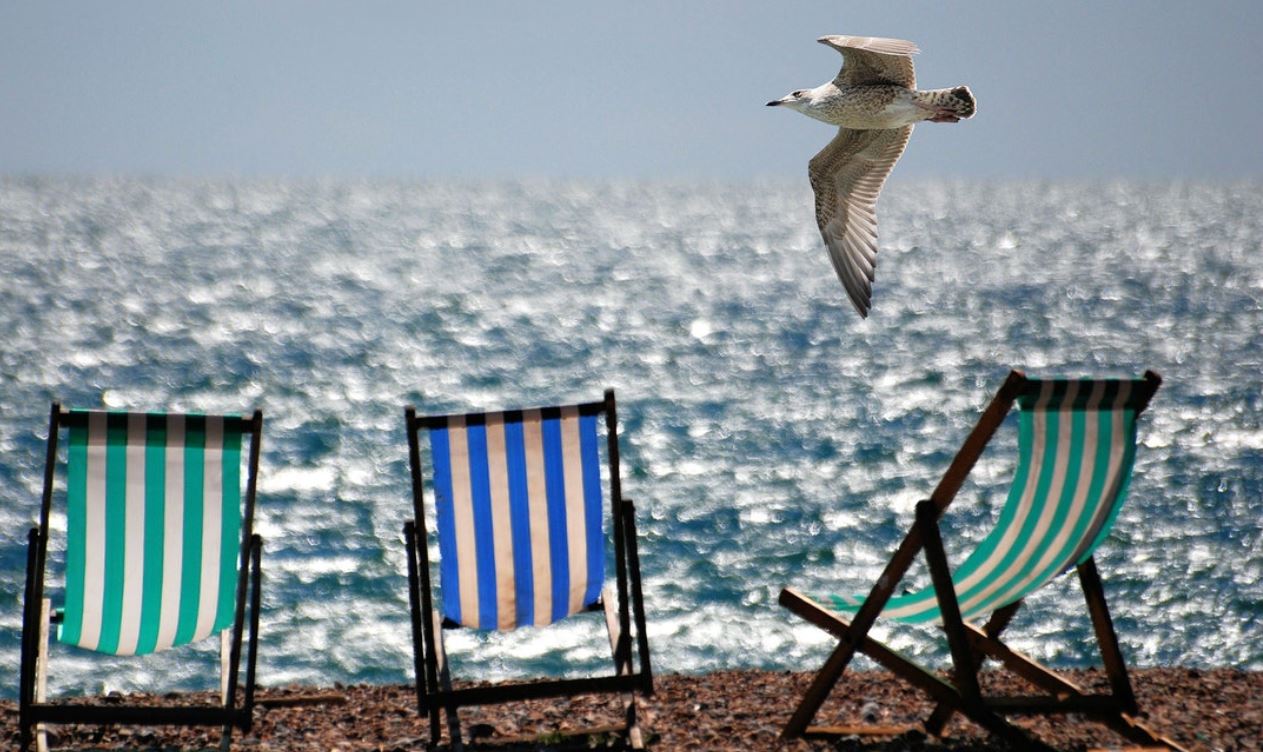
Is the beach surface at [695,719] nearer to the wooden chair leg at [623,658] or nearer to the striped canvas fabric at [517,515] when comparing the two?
the wooden chair leg at [623,658]

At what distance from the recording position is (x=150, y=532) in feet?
11.7

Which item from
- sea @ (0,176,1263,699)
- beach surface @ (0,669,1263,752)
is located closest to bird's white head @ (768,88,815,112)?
beach surface @ (0,669,1263,752)

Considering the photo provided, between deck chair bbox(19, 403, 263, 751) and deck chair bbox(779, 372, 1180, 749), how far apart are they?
5.10 feet

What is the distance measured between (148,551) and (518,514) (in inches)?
37.8

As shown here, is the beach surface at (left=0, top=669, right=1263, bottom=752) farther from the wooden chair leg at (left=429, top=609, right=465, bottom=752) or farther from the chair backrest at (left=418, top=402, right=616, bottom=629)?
the chair backrest at (left=418, top=402, right=616, bottom=629)

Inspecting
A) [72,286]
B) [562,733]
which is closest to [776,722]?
[562,733]

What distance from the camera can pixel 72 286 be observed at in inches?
1578

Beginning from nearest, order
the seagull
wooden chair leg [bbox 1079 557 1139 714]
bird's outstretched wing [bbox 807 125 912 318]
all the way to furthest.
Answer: wooden chair leg [bbox 1079 557 1139 714] < the seagull < bird's outstretched wing [bbox 807 125 912 318]

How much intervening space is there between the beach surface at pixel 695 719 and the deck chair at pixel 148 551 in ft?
1.50

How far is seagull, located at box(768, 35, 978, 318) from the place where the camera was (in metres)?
5.98

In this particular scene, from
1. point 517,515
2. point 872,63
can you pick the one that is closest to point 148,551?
point 517,515

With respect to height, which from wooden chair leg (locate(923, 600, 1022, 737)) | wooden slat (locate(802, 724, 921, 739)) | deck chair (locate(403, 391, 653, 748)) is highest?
deck chair (locate(403, 391, 653, 748))

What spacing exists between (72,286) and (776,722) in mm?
39909

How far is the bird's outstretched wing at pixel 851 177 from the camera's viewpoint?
664cm
